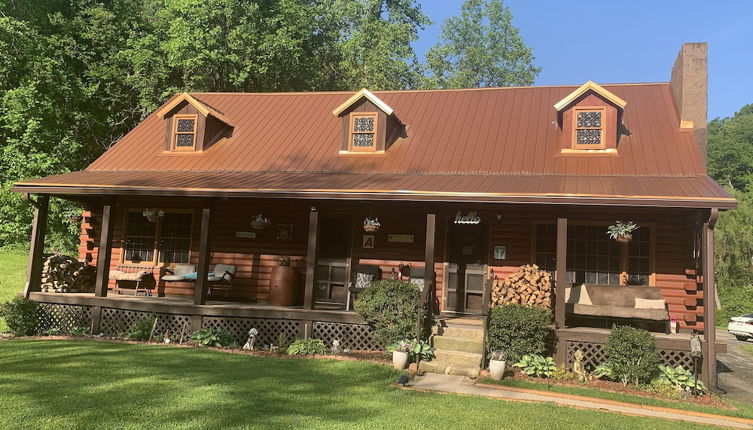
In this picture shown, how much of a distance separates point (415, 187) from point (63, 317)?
25.3 ft

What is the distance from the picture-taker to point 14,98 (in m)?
18.8

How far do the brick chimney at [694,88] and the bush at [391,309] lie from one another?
731cm

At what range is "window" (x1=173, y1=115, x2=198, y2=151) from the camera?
44.5 feet

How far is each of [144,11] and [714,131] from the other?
55.6 meters

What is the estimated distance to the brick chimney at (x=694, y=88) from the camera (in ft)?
37.0

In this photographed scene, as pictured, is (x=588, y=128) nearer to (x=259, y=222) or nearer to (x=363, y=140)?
(x=363, y=140)

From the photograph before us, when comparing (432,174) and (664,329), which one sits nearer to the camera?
Answer: (664,329)

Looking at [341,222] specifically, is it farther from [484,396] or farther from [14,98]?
[14,98]

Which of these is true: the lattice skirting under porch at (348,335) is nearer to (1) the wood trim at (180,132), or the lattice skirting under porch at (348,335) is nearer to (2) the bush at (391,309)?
(2) the bush at (391,309)

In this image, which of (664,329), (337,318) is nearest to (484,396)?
(337,318)

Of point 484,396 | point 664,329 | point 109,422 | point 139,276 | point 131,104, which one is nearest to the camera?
point 109,422

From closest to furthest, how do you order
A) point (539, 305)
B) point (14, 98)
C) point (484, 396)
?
point (484, 396), point (539, 305), point (14, 98)

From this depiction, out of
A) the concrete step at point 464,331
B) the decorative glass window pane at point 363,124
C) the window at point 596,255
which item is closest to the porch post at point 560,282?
the concrete step at point 464,331

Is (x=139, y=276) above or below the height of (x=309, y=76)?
below
